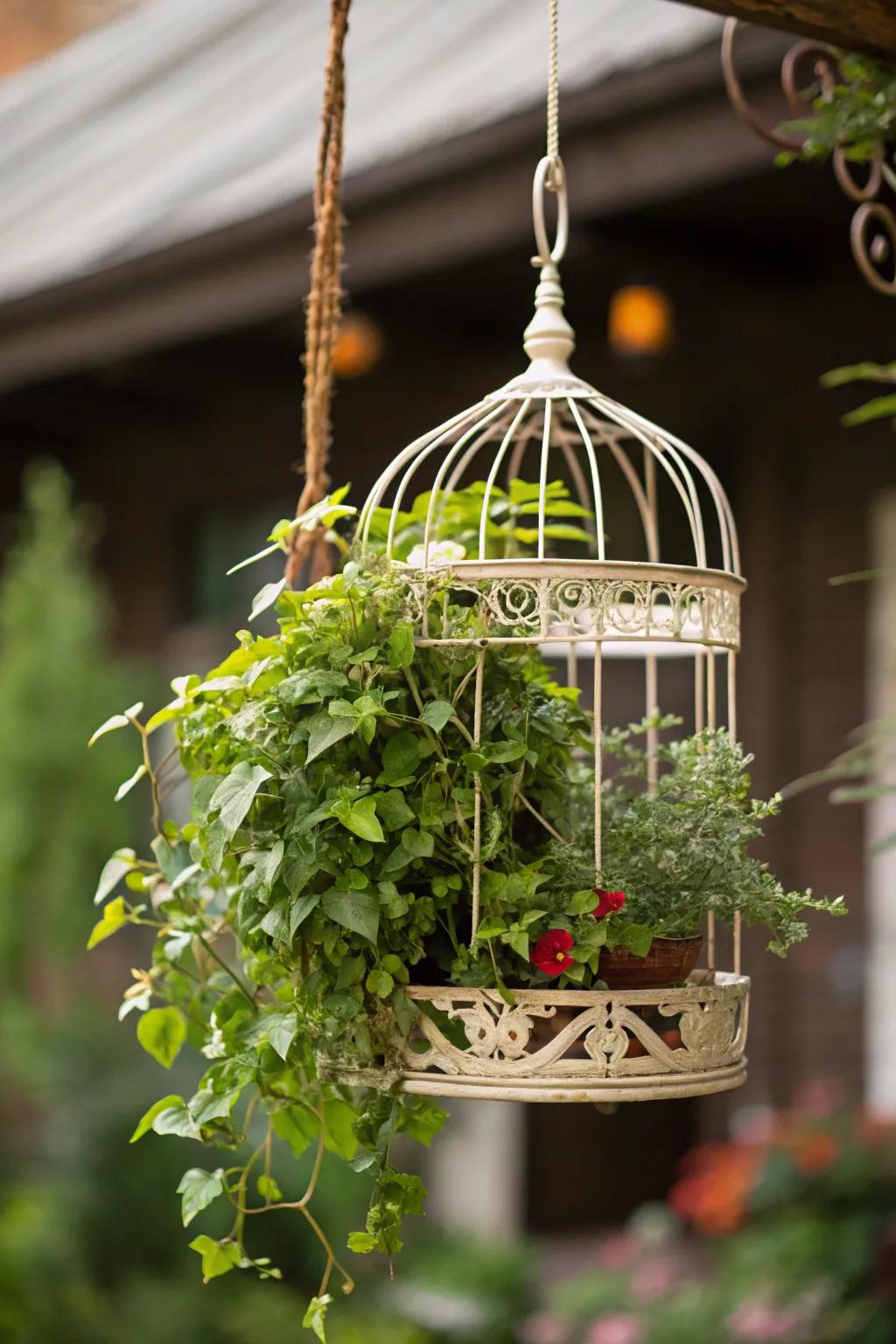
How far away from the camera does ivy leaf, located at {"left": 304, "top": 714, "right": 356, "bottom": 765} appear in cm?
127

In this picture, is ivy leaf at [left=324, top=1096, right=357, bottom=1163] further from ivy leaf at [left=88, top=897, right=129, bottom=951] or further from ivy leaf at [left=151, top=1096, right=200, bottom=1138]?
ivy leaf at [left=88, top=897, right=129, bottom=951]

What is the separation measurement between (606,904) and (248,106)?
13.6 feet

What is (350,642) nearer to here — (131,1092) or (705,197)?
(705,197)

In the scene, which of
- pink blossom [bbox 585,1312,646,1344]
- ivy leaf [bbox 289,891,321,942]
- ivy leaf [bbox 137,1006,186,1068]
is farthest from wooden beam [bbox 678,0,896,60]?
pink blossom [bbox 585,1312,646,1344]

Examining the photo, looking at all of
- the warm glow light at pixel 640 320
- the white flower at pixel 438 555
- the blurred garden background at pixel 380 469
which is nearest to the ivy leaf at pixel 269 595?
the white flower at pixel 438 555

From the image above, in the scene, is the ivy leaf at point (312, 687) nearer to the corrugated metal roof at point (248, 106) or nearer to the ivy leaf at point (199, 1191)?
the ivy leaf at point (199, 1191)

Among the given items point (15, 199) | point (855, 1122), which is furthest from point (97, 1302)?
point (15, 199)

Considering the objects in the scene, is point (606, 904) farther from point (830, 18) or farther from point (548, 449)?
point (830, 18)

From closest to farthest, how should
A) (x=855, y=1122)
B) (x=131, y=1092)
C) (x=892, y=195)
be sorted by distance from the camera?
1. (x=892, y=195)
2. (x=855, y=1122)
3. (x=131, y=1092)

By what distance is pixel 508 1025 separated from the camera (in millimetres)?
1276

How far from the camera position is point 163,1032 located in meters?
1.56

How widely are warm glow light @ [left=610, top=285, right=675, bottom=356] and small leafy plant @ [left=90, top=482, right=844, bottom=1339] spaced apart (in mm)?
2370

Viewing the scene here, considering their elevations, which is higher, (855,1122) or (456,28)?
(456,28)

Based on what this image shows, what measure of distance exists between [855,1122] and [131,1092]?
1901mm
